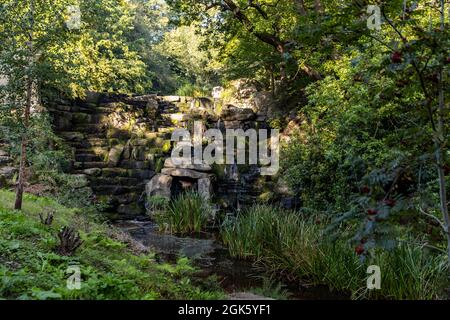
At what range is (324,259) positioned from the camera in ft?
18.4

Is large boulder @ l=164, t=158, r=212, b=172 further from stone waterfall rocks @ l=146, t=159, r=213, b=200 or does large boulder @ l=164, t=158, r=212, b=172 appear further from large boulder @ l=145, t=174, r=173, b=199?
large boulder @ l=145, t=174, r=173, b=199

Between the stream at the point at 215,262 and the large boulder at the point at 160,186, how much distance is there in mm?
1321

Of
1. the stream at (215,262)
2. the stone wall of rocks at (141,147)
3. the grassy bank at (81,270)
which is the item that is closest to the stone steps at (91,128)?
the stone wall of rocks at (141,147)

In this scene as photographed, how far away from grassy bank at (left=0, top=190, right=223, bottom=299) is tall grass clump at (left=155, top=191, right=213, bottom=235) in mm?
3561

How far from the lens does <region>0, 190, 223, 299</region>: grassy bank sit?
2896 mm

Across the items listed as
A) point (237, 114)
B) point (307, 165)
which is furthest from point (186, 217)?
point (237, 114)

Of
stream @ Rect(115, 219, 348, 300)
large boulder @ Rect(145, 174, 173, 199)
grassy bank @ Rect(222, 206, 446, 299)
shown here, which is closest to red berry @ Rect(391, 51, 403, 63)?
grassy bank @ Rect(222, 206, 446, 299)

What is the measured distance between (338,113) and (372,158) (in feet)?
4.11

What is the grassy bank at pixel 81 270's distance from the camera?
2896mm

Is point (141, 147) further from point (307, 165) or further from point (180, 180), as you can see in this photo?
point (307, 165)
